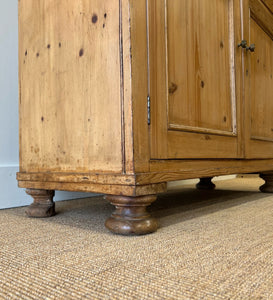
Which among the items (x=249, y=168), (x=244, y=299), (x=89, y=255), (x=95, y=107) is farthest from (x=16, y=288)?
(x=249, y=168)

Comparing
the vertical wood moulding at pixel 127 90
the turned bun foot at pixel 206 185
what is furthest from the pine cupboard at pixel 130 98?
the turned bun foot at pixel 206 185

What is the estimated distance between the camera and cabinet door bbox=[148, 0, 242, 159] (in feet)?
2.23

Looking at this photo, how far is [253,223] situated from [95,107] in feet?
1.56

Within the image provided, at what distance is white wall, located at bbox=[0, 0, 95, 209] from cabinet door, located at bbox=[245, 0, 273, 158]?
2.72ft

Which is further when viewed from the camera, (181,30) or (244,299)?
(181,30)

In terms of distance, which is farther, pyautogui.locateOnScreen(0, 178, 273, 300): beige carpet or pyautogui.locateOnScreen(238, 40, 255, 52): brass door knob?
pyautogui.locateOnScreen(238, 40, 255, 52): brass door knob

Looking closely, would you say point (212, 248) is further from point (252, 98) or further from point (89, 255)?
point (252, 98)

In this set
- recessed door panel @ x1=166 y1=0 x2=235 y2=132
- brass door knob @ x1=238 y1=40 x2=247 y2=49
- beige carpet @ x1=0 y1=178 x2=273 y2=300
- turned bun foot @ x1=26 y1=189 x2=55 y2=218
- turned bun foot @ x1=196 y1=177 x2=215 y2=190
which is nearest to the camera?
beige carpet @ x1=0 y1=178 x2=273 y2=300

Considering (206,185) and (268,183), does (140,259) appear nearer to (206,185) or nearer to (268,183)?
(268,183)

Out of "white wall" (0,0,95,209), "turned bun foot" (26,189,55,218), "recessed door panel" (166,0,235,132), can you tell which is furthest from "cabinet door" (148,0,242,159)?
"white wall" (0,0,95,209)

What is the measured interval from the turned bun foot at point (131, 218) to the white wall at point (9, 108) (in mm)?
561

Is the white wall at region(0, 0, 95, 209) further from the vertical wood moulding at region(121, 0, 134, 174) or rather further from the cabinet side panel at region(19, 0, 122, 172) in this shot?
the vertical wood moulding at region(121, 0, 134, 174)

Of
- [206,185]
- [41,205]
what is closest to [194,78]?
[41,205]

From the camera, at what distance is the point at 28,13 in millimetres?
891
